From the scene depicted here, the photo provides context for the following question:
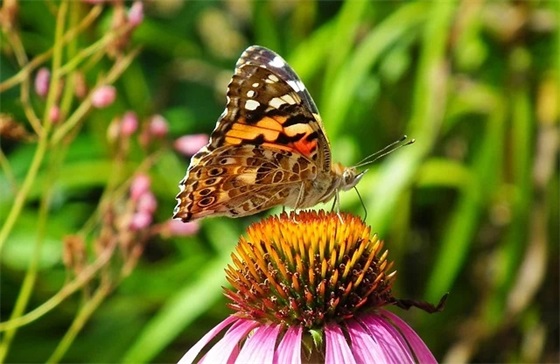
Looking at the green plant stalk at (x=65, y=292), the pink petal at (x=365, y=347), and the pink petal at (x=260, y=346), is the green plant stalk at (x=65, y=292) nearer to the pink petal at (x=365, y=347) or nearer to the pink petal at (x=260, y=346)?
the pink petal at (x=260, y=346)

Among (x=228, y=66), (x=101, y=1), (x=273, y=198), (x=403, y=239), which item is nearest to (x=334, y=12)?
(x=228, y=66)

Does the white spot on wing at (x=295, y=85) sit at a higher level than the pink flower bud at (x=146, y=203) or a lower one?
higher


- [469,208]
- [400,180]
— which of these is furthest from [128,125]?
[469,208]

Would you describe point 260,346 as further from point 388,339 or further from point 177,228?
point 177,228

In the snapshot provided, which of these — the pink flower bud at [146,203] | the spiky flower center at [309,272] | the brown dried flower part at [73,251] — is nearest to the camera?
the spiky flower center at [309,272]

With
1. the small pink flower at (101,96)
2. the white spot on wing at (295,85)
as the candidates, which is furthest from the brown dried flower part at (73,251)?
the white spot on wing at (295,85)

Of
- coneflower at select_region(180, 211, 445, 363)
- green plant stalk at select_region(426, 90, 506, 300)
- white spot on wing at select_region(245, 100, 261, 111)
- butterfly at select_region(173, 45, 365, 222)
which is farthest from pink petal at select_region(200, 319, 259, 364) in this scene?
green plant stalk at select_region(426, 90, 506, 300)

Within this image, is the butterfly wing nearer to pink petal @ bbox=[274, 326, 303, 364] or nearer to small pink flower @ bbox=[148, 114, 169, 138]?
pink petal @ bbox=[274, 326, 303, 364]
